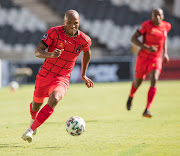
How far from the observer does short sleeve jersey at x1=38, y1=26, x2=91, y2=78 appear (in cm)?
529

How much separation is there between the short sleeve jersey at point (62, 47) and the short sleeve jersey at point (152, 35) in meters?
3.06

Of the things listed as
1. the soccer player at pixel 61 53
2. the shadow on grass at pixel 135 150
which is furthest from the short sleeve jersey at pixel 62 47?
the shadow on grass at pixel 135 150

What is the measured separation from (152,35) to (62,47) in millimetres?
3464

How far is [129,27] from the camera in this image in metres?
25.5

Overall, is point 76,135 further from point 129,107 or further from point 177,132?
point 129,107

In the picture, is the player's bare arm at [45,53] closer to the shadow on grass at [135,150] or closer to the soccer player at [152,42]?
the shadow on grass at [135,150]

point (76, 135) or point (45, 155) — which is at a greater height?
point (45, 155)

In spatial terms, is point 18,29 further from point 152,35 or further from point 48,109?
point 48,109

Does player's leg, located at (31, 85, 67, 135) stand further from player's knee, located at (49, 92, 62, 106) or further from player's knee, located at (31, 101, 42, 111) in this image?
player's knee, located at (31, 101, 42, 111)

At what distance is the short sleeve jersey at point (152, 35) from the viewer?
8.29 metres

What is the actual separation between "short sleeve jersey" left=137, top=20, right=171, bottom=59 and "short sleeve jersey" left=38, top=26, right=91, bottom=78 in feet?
10.0

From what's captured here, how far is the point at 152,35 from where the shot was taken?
27.2ft

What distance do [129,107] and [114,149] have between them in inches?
181

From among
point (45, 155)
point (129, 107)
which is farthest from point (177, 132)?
point (129, 107)
